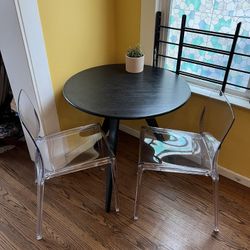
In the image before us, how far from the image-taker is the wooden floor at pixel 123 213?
1.37 meters

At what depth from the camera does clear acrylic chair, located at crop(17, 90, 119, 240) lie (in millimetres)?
1300

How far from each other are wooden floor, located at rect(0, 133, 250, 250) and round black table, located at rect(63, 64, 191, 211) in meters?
0.17

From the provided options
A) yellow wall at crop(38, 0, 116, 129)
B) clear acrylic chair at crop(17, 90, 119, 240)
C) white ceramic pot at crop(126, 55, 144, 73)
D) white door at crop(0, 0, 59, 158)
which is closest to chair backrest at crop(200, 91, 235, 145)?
white ceramic pot at crop(126, 55, 144, 73)

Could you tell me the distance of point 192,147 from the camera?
4.83 feet

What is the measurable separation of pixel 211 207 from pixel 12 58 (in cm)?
141

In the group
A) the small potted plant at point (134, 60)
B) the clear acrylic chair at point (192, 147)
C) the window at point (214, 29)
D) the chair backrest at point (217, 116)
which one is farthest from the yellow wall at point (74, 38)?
the chair backrest at point (217, 116)

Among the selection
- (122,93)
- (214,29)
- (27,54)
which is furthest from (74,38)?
(214,29)

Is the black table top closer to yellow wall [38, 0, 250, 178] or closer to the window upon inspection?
yellow wall [38, 0, 250, 178]

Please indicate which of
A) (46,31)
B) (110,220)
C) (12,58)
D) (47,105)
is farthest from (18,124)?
(110,220)

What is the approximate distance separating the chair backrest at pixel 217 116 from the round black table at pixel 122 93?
170 mm

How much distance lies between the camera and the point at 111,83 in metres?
1.46

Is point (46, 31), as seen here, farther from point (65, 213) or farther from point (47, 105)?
point (65, 213)

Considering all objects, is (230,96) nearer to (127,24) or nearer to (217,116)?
(217,116)

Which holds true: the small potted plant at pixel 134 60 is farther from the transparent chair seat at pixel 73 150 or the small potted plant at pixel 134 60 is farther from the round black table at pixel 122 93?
the transparent chair seat at pixel 73 150
